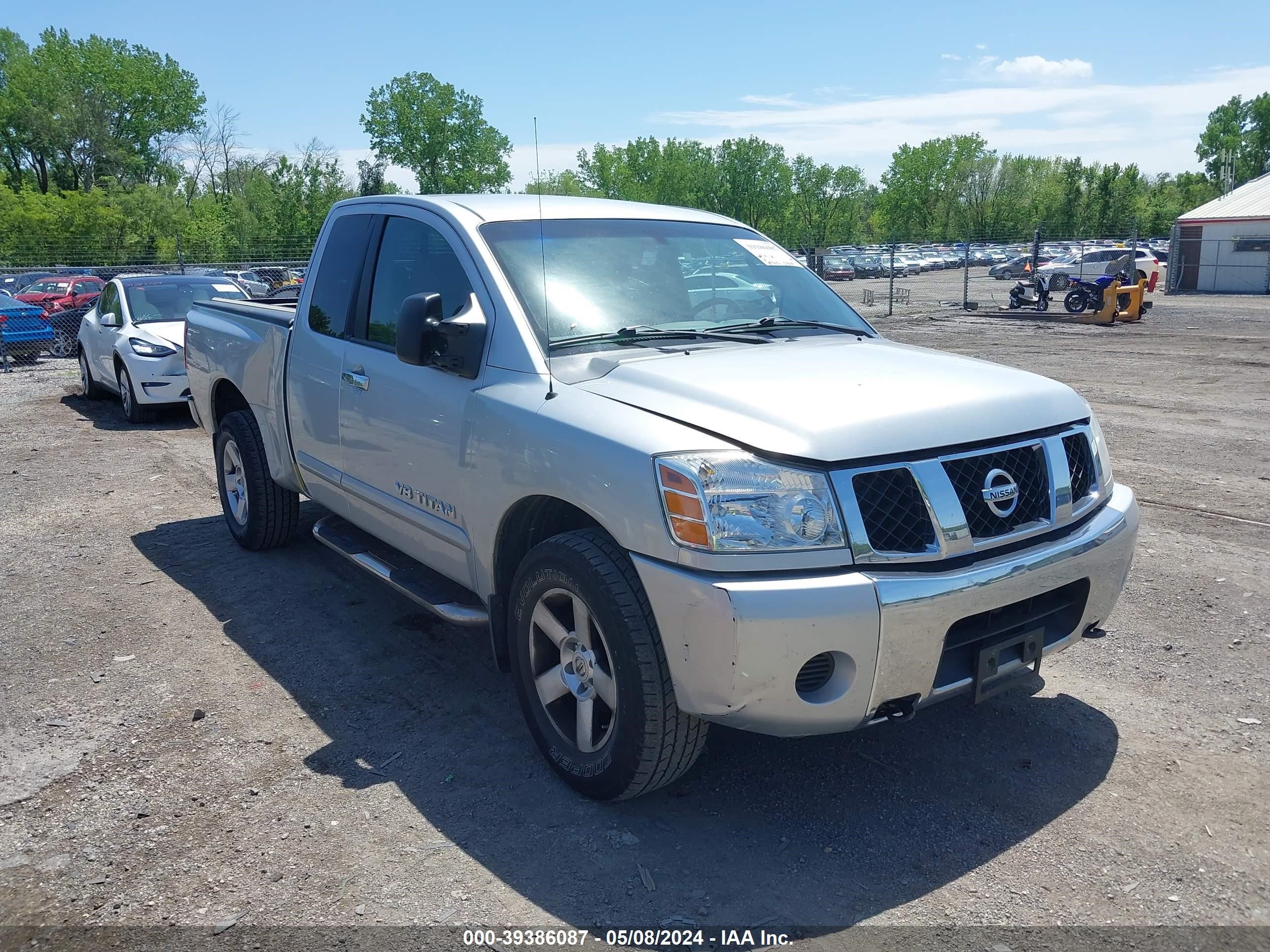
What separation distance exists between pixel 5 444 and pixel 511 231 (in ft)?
30.2

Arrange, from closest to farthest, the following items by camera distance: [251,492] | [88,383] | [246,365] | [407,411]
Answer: [407,411] → [246,365] → [251,492] → [88,383]

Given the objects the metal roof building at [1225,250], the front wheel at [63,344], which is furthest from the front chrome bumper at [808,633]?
the metal roof building at [1225,250]

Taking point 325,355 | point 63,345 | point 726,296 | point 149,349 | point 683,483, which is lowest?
point 63,345

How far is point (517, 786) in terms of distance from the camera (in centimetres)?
361

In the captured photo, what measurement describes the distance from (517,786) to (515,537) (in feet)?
2.94

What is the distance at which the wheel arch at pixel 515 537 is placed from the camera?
361 centimetres

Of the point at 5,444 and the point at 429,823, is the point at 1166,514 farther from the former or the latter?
the point at 5,444

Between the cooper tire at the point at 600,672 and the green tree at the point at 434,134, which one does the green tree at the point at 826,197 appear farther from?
the cooper tire at the point at 600,672

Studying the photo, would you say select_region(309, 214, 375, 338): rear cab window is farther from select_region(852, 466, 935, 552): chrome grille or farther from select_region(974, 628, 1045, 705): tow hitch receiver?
select_region(974, 628, 1045, 705): tow hitch receiver

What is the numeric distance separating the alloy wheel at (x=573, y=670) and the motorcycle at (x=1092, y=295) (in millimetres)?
24371

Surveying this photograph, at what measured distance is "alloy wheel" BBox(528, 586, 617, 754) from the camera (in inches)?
130

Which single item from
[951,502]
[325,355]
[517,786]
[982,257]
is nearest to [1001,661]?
[951,502]

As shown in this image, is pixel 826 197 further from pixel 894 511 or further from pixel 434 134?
pixel 894 511

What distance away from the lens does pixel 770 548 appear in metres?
2.91
